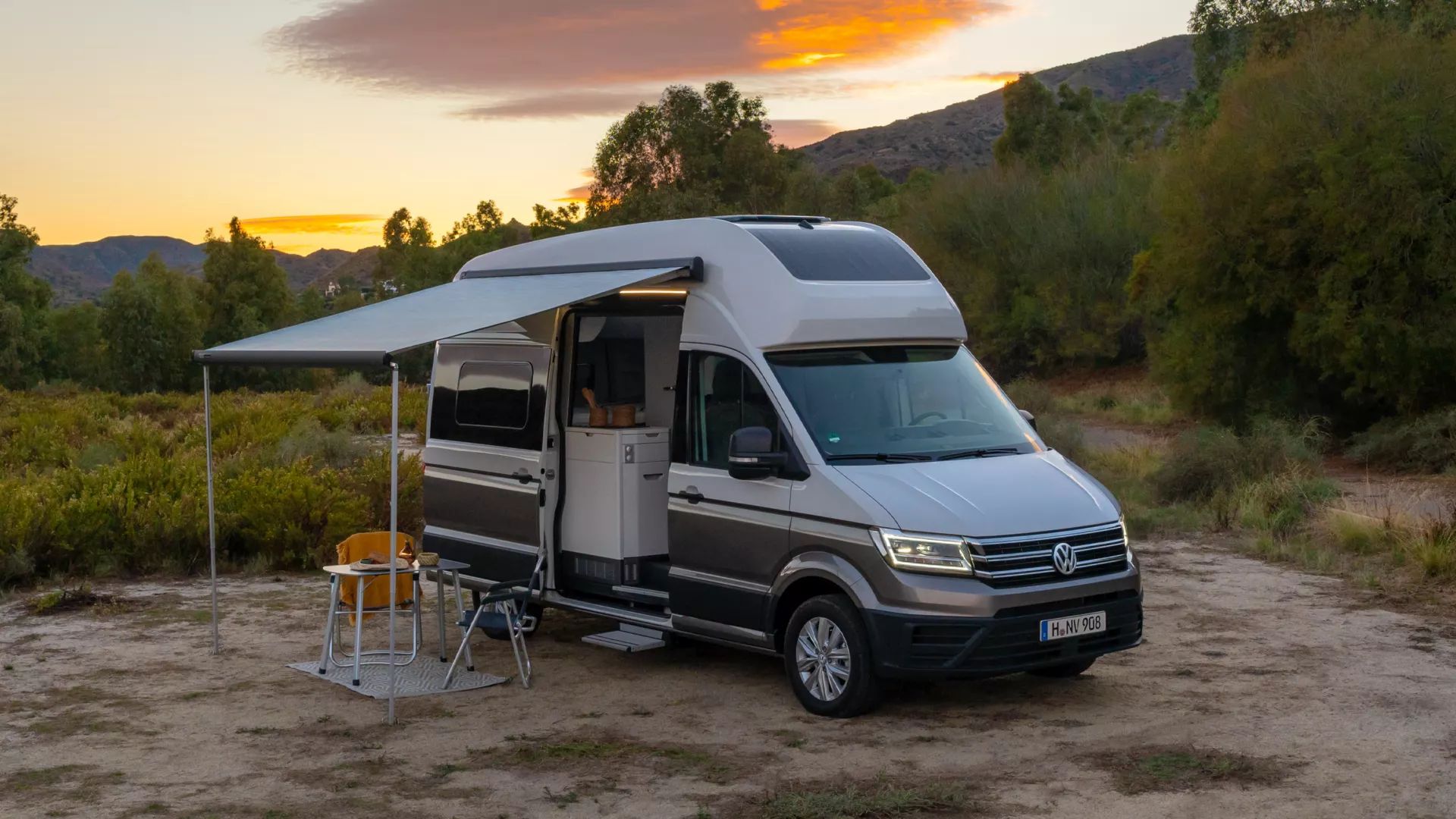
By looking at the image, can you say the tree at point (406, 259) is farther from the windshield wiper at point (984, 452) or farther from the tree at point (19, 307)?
the windshield wiper at point (984, 452)

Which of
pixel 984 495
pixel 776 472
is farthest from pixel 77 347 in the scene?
Answer: pixel 984 495

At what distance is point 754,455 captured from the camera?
8.03 m

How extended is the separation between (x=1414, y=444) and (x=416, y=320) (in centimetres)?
1807

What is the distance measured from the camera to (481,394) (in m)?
10.5

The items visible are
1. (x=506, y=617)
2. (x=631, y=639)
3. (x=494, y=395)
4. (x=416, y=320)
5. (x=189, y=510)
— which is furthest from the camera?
(x=189, y=510)

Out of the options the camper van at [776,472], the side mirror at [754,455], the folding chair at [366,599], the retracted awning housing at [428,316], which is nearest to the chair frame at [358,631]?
the folding chair at [366,599]

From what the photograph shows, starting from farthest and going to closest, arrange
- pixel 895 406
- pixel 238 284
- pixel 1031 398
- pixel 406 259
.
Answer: pixel 406 259 < pixel 238 284 < pixel 1031 398 < pixel 895 406

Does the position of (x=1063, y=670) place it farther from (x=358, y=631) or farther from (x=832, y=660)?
(x=358, y=631)

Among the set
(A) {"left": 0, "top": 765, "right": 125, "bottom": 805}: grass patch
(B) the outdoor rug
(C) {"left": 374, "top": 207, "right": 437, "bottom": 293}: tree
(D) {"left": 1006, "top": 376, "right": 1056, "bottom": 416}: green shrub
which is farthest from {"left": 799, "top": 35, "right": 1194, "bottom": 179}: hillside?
(A) {"left": 0, "top": 765, "right": 125, "bottom": 805}: grass patch

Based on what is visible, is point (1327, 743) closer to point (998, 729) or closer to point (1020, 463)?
point (998, 729)

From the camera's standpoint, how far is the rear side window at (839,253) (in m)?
8.56

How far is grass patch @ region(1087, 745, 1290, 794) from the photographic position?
6559mm

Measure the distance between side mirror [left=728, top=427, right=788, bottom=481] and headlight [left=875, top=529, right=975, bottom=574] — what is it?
0.84 metres

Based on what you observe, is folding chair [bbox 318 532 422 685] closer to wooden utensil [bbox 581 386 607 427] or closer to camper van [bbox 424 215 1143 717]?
camper van [bbox 424 215 1143 717]
